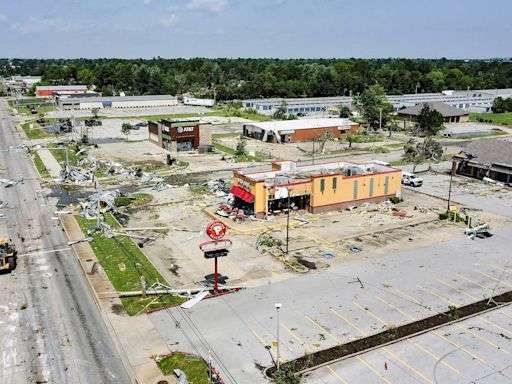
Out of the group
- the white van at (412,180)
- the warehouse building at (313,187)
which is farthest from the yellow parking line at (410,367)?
the white van at (412,180)

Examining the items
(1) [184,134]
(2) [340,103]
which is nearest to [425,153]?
(1) [184,134]

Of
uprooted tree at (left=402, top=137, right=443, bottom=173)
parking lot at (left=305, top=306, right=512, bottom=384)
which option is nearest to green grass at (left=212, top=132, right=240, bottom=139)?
uprooted tree at (left=402, top=137, right=443, bottom=173)

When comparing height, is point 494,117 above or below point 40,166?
above

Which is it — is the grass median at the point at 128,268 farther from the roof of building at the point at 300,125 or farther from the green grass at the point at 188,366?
the roof of building at the point at 300,125

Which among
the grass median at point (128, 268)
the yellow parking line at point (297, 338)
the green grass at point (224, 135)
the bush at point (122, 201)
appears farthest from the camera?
the green grass at point (224, 135)

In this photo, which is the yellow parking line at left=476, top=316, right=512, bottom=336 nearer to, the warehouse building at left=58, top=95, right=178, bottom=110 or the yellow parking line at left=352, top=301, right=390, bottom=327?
the yellow parking line at left=352, top=301, right=390, bottom=327

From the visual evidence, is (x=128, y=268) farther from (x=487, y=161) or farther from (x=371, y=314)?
(x=487, y=161)

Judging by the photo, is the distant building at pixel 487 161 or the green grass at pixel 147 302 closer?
the green grass at pixel 147 302
